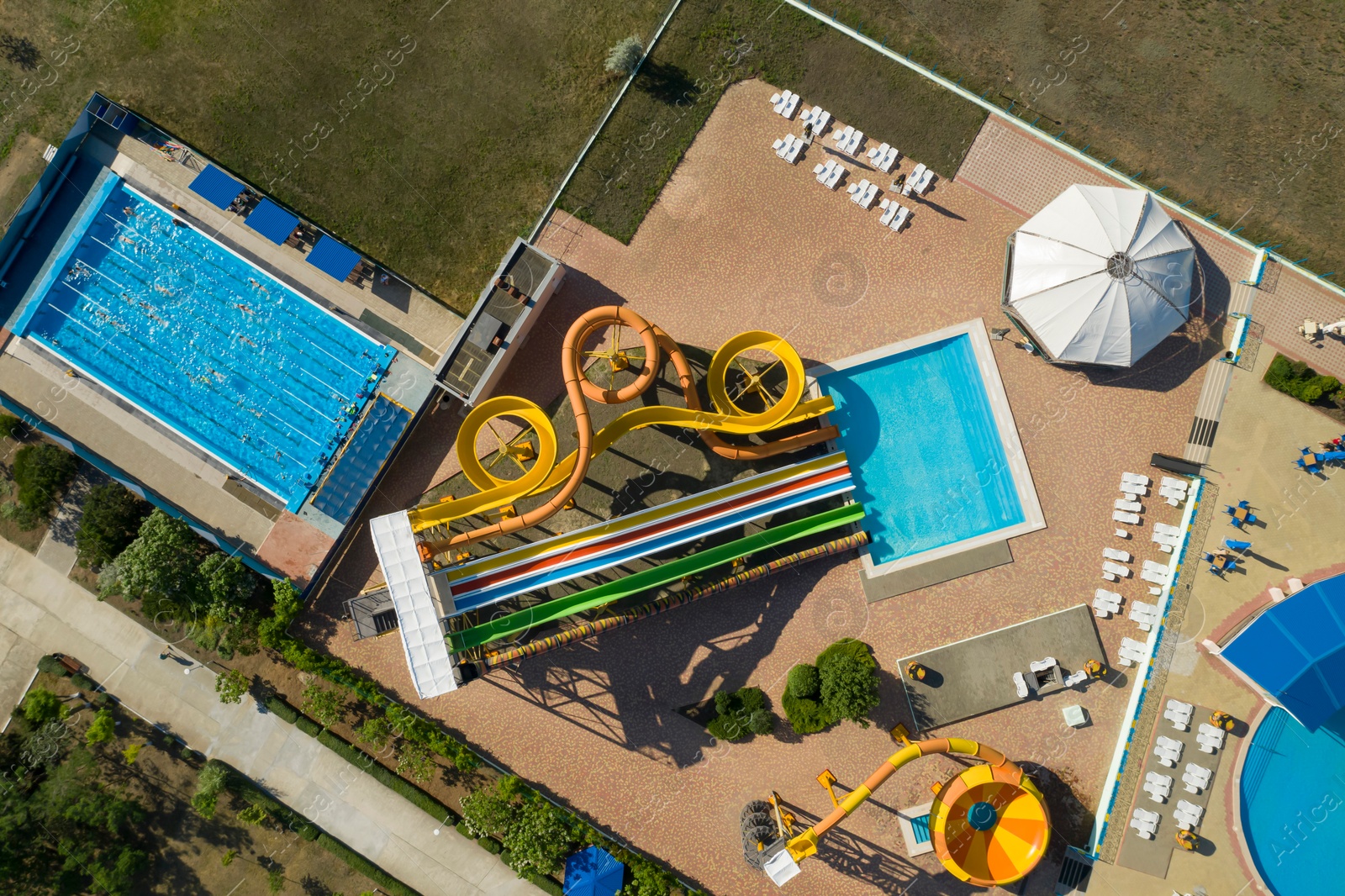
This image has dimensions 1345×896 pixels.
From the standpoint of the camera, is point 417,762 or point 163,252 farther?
point 163,252

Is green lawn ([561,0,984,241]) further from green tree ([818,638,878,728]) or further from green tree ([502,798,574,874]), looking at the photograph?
green tree ([502,798,574,874])

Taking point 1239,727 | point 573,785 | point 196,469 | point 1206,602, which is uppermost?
point 1206,602

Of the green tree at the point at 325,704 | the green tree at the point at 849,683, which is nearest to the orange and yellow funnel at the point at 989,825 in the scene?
the green tree at the point at 849,683

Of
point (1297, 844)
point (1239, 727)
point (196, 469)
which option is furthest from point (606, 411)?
point (1297, 844)

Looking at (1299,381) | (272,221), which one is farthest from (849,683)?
(272,221)

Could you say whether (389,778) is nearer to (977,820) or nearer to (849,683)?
(849,683)

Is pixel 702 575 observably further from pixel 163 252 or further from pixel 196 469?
pixel 163 252
